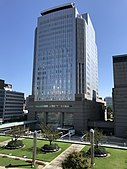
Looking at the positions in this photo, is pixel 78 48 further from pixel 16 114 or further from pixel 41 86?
pixel 16 114

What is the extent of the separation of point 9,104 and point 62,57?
54081 millimetres

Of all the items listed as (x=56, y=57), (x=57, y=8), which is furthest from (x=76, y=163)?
(x=57, y=8)

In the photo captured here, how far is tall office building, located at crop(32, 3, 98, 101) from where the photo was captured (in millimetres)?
96375

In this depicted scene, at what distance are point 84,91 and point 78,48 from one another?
26.4 m

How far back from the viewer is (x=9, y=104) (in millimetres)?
121062

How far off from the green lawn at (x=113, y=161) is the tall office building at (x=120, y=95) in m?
36.8

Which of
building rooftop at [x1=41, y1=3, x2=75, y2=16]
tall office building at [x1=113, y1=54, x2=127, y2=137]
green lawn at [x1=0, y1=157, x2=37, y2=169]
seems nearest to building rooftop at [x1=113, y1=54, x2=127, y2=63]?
tall office building at [x1=113, y1=54, x2=127, y2=137]

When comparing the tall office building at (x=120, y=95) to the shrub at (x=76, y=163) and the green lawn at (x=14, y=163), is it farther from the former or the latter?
the shrub at (x=76, y=163)

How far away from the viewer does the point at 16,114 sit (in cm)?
12900

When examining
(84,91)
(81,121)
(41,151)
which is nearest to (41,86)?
(84,91)

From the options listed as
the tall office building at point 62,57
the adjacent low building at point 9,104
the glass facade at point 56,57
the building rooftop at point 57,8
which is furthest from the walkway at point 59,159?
the building rooftop at point 57,8

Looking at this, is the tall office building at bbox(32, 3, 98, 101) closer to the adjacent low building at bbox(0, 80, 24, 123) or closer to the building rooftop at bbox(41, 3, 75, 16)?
the building rooftop at bbox(41, 3, 75, 16)

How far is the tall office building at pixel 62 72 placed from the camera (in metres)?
90.8

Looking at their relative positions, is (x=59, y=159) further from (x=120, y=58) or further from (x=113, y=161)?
(x=120, y=58)
